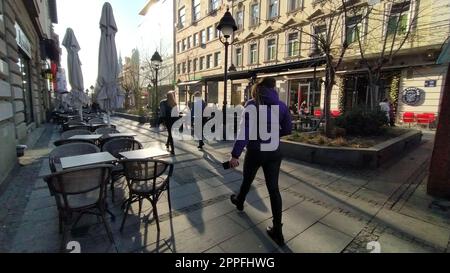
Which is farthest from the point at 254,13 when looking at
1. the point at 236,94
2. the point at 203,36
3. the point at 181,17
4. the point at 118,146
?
the point at 118,146

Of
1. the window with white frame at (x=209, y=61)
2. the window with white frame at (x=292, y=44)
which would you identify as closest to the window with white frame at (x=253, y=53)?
the window with white frame at (x=292, y=44)

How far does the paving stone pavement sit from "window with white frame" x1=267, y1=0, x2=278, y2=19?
731 inches

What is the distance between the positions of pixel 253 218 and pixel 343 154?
11.0 feet

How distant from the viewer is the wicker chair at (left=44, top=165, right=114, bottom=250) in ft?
7.91

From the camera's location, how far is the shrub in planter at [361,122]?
25.4 feet

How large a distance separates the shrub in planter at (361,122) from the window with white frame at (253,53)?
15.4m

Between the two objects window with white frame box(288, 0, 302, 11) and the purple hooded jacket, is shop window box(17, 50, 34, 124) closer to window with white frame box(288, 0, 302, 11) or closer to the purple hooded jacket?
the purple hooded jacket

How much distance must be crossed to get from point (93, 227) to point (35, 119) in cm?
1164

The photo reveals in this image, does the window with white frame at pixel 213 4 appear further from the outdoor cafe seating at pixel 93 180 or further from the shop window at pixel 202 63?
the outdoor cafe seating at pixel 93 180

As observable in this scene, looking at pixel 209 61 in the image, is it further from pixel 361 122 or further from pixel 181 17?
pixel 361 122

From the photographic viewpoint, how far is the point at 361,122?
303 inches

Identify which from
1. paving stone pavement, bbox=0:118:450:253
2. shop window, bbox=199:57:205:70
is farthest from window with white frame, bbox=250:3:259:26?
paving stone pavement, bbox=0:118:450:253
